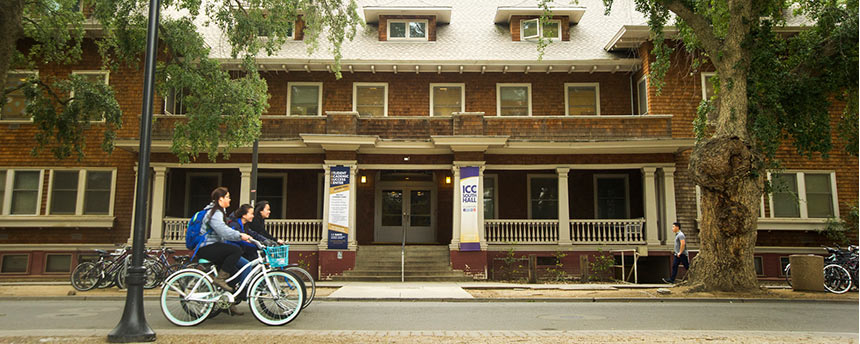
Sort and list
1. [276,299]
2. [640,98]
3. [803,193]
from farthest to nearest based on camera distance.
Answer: [640,98] → [803,193] → [276,299]

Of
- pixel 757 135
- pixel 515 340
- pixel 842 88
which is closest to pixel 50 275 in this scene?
pixel 515 340

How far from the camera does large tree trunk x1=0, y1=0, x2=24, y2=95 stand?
8258mm

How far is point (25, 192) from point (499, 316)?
16053mm

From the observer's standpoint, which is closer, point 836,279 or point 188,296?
point 188,296

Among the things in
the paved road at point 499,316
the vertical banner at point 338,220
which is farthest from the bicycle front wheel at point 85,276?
the vertical banner at point 338,220

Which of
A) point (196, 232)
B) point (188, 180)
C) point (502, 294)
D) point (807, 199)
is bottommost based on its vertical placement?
point (502, 294)

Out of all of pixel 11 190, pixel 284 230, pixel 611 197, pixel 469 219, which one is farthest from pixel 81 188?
pixel 611 197

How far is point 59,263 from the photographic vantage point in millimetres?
17016

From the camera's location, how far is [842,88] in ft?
41.2

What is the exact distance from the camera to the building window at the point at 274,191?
64.3 feet

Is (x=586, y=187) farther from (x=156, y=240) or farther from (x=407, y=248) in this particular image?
(x=156, y=240)

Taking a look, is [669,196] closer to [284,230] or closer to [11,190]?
Result: [284,230]

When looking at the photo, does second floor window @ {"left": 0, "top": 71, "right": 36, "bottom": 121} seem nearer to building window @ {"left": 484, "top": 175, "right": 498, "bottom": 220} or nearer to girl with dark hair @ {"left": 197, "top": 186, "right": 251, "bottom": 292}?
girl with dark hair @ {"left": 197, "top": 186, "right": 251, "bottom": 292}

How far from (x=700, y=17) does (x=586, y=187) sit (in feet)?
27.2
